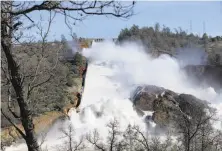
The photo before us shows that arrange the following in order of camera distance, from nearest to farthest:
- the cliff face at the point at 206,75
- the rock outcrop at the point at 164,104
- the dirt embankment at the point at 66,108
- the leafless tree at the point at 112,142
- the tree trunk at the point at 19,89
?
the tree trunk at the point at 19,89, the leafless tree at the point at 112,142, the dirt embankment at the point at 66,108, the rock outcrop at the point at 164,104, the cliff face at the point at 206,75

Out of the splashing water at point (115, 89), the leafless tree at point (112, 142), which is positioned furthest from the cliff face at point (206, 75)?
the leafless tree at point (112, 142)

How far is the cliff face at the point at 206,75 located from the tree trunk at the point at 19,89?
5166 centimetres

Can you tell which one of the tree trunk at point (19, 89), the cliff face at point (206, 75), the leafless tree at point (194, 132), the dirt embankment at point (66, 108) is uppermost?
the tree trunk at point (19, 89)

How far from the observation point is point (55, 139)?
35.5 meters

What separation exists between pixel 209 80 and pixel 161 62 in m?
9.81

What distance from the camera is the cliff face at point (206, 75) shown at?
55.4 metres

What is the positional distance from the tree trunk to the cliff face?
2034 inches

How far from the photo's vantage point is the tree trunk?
412 centimetres

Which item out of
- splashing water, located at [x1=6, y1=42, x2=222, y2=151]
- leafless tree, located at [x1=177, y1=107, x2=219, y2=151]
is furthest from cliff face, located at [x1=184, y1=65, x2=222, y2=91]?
leafless tree, located at [x1=177, y1=107, x2=219, y2=151]

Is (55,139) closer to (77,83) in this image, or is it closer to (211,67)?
(77,83)

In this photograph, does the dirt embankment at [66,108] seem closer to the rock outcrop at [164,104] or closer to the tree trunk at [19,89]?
the rock outcrop at [164,104]

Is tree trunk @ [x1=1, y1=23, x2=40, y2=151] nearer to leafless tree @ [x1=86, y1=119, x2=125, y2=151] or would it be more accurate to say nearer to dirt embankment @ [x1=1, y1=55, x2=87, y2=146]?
leafless tree @ [x1=86, y1=119, x2=125, y2=151]

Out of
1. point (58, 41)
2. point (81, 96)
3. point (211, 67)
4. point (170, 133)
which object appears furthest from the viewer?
point (211, 67)

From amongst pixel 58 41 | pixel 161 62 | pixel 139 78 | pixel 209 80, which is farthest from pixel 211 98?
pixel 58 41
